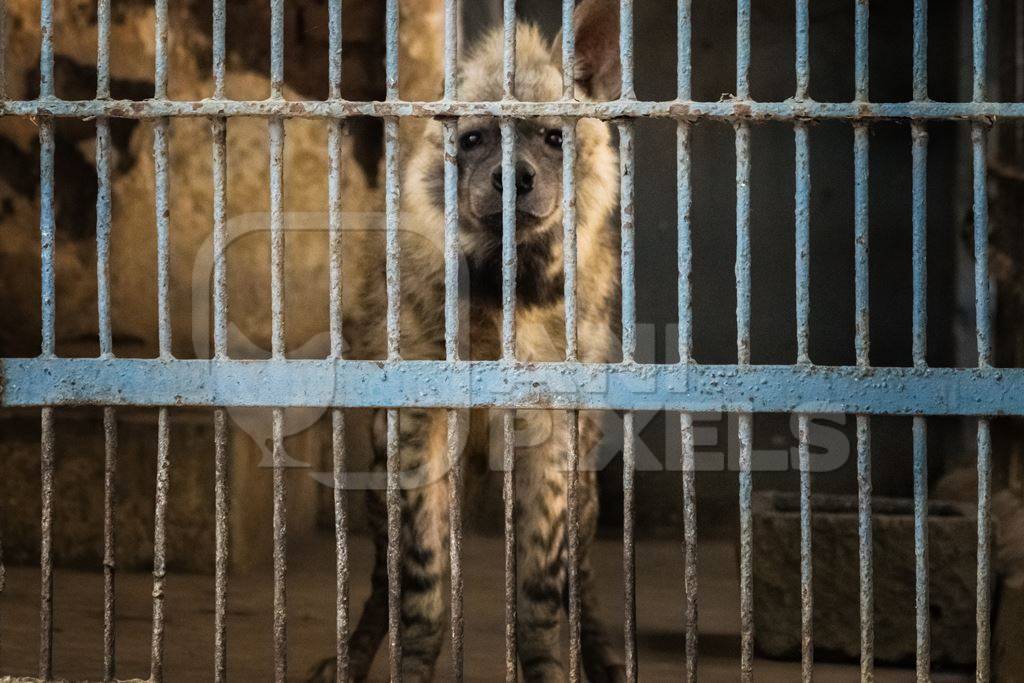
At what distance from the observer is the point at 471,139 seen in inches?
147

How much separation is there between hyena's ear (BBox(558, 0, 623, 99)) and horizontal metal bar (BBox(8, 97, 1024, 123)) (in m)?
0.78

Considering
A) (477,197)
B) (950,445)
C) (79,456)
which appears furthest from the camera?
(950,445)

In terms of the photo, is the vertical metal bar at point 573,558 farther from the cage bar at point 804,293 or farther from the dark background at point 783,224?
the dark background at point 783,224

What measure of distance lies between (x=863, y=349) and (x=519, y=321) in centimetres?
126

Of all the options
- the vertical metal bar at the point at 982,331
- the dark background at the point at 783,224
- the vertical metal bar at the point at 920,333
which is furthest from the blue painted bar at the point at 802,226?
the dark background at the point at 783,224

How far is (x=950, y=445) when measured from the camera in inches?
206

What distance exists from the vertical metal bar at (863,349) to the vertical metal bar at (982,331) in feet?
0.72

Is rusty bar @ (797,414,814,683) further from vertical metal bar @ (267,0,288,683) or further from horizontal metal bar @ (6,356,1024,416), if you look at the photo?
vertical metal bar @ (267,0,288,683)

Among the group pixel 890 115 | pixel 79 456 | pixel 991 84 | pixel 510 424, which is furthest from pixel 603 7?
pixel 79 456

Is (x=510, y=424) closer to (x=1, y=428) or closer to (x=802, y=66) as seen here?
(x=802, y=66)

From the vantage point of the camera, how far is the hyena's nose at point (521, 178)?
11.1 ft

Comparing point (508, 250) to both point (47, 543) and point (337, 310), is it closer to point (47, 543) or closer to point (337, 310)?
point (337, 310)

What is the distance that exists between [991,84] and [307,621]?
3.03 metres

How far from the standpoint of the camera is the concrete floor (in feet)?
11.5
